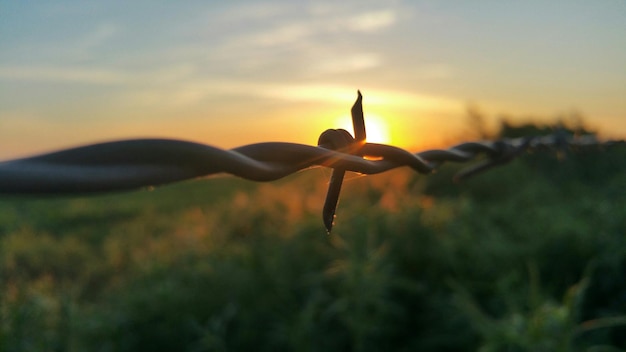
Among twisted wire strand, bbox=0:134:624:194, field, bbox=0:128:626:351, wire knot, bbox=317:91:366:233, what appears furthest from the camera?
field, bbox=0:128:626:351

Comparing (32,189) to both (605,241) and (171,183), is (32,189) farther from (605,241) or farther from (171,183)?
(605,241)

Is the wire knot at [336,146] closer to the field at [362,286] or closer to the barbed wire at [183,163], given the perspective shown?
the barbed wire at [183,163]

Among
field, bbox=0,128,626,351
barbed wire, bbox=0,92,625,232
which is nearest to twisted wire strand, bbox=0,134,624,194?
barbed wire, bbox=0,92,625,232

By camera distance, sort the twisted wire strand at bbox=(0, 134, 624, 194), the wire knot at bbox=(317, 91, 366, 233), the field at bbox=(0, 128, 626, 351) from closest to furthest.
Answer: the twisted wire strand at bbox=(0, 134, 624, 194) → the wire knot at bbox=(317, 91, 366, 233) → the field at bbox=(0, 128, 626, 351)

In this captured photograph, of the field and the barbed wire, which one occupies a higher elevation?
the barbed wire

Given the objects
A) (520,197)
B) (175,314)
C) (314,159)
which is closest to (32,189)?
(314,159)

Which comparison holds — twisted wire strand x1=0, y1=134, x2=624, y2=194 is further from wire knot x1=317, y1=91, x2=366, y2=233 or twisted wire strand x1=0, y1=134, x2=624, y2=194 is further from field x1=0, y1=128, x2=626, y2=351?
field x1=0, y1=128, x2=626, y2=351

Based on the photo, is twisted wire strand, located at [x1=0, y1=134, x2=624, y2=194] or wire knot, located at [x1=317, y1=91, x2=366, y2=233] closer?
twisted wire strand, located at [x1=0, y1=134, x2=624, y2=194]

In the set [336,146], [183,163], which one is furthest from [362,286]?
[183,163]
